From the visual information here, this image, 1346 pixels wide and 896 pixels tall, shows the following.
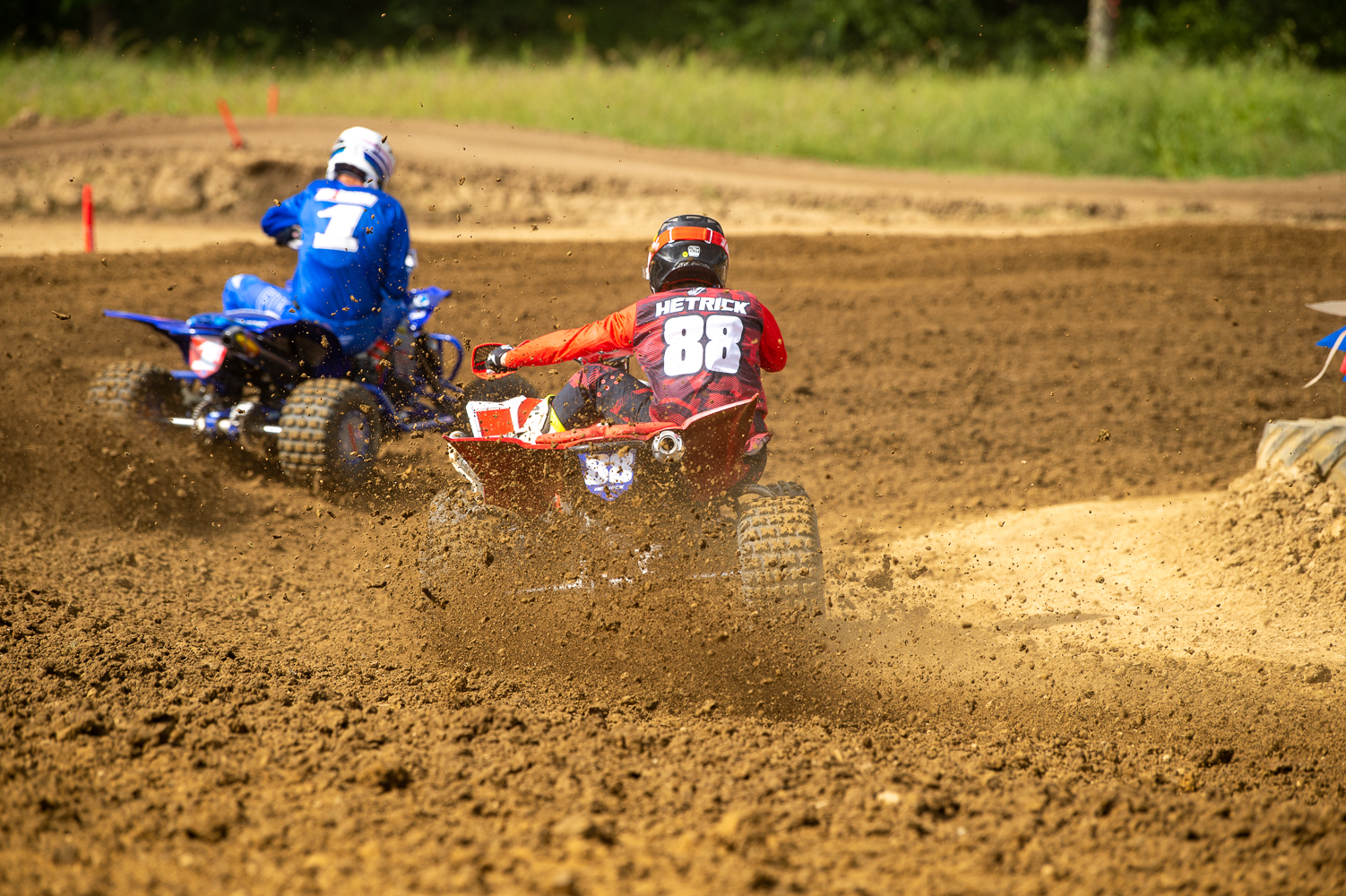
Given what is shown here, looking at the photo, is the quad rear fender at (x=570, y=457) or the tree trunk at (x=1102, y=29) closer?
the quad rear fender at (x=570, y=457)

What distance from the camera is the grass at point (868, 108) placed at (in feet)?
61.4

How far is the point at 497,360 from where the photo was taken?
486 cm

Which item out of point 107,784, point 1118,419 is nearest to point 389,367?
point 107,784

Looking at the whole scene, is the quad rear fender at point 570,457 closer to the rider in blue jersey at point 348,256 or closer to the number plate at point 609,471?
the number plate at point 609,471

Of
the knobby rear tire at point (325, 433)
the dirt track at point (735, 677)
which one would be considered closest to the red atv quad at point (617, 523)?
the dirt track at point (735, 677)

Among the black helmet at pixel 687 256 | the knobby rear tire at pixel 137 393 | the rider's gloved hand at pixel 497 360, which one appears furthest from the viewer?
the knobby rear tire at pixel 137 393

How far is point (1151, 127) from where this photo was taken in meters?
19.6

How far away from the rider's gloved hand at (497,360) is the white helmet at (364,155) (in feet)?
7.95

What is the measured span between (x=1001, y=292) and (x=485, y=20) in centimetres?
2474

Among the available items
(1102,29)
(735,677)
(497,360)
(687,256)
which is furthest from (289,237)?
(1102,29)

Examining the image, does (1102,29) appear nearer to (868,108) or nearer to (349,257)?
(868,108)

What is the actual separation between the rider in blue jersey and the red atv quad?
2.40 meters

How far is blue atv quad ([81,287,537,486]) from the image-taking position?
6051mm

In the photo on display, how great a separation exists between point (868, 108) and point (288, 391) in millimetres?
16228
